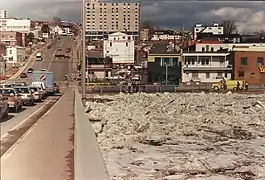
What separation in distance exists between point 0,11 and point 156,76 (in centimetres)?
2456

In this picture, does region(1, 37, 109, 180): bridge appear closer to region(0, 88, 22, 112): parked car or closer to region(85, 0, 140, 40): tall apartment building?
region(0, 88, 22, 112): parked car

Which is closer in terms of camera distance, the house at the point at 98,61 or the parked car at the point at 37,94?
the house at the point at 98,61

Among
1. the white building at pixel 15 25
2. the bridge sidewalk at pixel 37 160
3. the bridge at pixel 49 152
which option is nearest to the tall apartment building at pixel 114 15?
the bridge at pixel 49 152

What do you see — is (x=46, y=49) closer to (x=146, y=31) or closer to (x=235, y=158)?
(x=146, y=31)

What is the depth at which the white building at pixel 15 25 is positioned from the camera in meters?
1.62

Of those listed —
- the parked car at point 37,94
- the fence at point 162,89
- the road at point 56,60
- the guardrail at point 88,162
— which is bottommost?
the fence at point 162,89

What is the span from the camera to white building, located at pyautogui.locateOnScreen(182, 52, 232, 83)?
2643cm

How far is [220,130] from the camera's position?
33.6 feet

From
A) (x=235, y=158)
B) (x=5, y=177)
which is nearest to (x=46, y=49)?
(x=5, y=177)

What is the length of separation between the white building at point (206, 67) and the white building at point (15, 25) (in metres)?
23.9

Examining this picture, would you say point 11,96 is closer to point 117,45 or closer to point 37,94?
point 117,45

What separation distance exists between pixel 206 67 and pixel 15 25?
26.6 meters

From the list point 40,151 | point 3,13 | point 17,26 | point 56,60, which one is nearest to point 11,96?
point 56,60

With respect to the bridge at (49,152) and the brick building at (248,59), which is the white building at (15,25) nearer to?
the bridge at (49,152)
